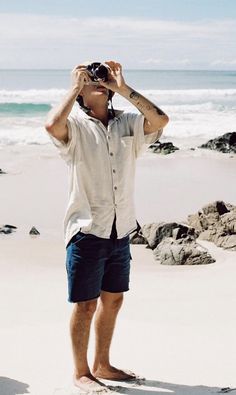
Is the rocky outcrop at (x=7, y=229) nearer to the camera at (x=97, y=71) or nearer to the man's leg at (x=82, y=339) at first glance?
the man's leg at (x=82, y=339)

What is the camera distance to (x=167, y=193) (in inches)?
503

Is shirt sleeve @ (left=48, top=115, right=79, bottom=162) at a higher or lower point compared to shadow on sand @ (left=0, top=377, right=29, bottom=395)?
higher

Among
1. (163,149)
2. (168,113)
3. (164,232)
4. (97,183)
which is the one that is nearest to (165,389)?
(97,183)

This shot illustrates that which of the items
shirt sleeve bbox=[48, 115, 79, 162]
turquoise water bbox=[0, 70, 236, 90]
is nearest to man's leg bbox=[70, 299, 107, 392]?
shirt sleeve bbox=[48, 115, 79, 162]

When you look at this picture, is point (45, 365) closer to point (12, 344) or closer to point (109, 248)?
point (12, 344)

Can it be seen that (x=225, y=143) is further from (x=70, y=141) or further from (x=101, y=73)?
(x=70, y=141)

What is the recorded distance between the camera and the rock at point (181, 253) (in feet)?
25.4

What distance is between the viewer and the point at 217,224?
29.9 ft

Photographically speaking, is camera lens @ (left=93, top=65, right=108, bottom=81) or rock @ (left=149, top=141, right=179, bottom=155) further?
rock @ (left=149, top=141, right=179, bottom=155)

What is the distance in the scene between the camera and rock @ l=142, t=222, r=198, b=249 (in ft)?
28.1

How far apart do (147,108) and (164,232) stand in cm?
463

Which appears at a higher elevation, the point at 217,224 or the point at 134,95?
the point at 134,95

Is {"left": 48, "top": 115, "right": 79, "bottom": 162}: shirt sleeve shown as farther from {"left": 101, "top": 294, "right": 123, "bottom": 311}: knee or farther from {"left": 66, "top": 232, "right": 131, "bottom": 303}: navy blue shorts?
{"left": 101, "top": 294, "right": 123, "bottom": 311}: knee

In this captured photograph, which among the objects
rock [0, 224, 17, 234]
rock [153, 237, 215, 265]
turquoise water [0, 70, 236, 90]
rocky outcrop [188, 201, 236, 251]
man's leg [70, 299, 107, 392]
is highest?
man's leg [70, 299, 107, 392]
